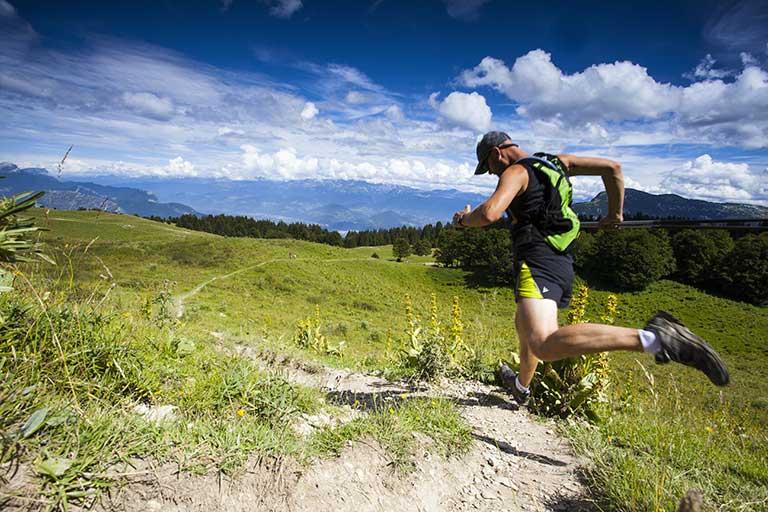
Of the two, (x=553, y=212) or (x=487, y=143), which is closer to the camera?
(x=553, y=212)

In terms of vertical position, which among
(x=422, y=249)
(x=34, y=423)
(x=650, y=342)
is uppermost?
(x=650, y=342)

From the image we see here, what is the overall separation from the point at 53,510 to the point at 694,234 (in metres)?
98.3

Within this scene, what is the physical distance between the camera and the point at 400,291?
65.2m

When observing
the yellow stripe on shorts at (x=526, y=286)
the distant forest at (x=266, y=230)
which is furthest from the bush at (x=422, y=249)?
the yellow stripe on shorts at (x=526, y=286)

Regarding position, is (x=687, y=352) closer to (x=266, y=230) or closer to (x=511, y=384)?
(x=511, y=384)

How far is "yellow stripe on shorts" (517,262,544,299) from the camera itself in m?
3.55

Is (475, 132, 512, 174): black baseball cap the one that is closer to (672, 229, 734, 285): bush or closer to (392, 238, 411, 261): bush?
(672, 229, 734, 285): bush

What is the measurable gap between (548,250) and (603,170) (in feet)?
4.30

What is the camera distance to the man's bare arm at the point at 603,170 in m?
4.12

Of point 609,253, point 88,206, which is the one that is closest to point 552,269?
point 88,206

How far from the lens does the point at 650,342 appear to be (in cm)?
295

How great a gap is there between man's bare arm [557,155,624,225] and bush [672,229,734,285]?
8871cm

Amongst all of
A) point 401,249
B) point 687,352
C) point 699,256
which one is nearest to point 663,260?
point 699,256

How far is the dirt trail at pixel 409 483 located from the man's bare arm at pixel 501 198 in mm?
2132
